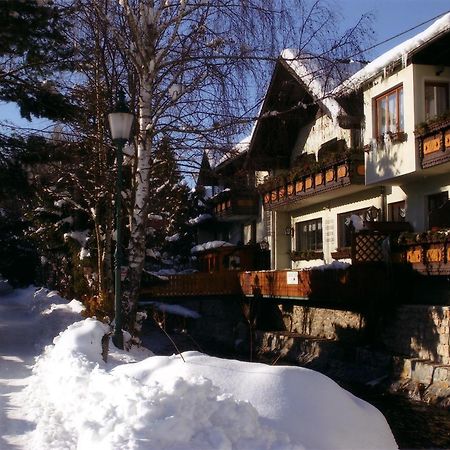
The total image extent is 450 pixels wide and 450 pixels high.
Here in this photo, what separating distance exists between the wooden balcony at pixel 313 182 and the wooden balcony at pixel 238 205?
3848 mm

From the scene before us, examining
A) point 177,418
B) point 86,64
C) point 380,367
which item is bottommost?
point 380,367

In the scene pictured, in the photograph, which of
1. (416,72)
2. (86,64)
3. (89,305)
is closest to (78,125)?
(86,64)

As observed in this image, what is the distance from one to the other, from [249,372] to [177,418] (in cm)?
131

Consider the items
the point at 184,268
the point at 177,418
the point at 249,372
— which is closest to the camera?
the point at 177,418

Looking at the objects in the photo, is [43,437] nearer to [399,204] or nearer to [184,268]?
[399,204]

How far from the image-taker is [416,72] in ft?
58.2

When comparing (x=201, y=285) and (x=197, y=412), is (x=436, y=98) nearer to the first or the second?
(x=201, y=285)

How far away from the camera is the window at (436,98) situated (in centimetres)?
1803

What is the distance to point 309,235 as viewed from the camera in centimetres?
2767

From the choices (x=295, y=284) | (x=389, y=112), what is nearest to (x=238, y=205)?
(x=295, y=284)

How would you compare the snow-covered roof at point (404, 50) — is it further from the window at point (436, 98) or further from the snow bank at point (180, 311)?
the snow bank at point (180, 311)

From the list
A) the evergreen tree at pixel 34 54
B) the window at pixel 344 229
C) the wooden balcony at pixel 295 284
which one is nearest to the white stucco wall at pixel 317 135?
the window at pixel 344 229

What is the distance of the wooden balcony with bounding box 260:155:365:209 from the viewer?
20.7 metres

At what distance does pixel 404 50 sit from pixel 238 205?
15.9 meters
